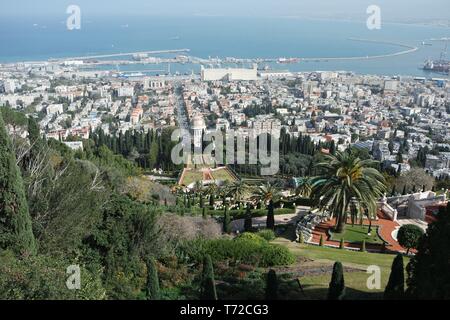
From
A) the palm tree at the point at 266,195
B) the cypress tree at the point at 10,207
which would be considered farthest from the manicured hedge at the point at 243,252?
the palm tree at the point at 266,195

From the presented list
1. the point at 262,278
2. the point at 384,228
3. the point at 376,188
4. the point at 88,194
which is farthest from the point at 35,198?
the point at 384,228

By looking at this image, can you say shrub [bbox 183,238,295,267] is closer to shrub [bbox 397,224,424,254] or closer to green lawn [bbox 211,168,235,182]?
shrub [bbox 397,224,424,254]

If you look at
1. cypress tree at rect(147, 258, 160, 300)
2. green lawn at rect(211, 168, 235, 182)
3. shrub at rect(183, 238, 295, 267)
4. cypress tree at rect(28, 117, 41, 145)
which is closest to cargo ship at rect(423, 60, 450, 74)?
green lawn at rect(211, 168, 235, 182)

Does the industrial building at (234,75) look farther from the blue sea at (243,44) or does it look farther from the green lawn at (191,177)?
the green lawn at (191,177)

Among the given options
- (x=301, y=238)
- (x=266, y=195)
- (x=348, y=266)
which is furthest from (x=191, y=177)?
(x=348, y=266)

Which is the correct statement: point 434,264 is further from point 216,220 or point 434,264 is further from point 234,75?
point 234,75

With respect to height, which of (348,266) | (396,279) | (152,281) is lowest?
(348,266)

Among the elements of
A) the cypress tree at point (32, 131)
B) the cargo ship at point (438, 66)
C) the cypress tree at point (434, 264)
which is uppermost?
the cargo ship at point (438, 66)
